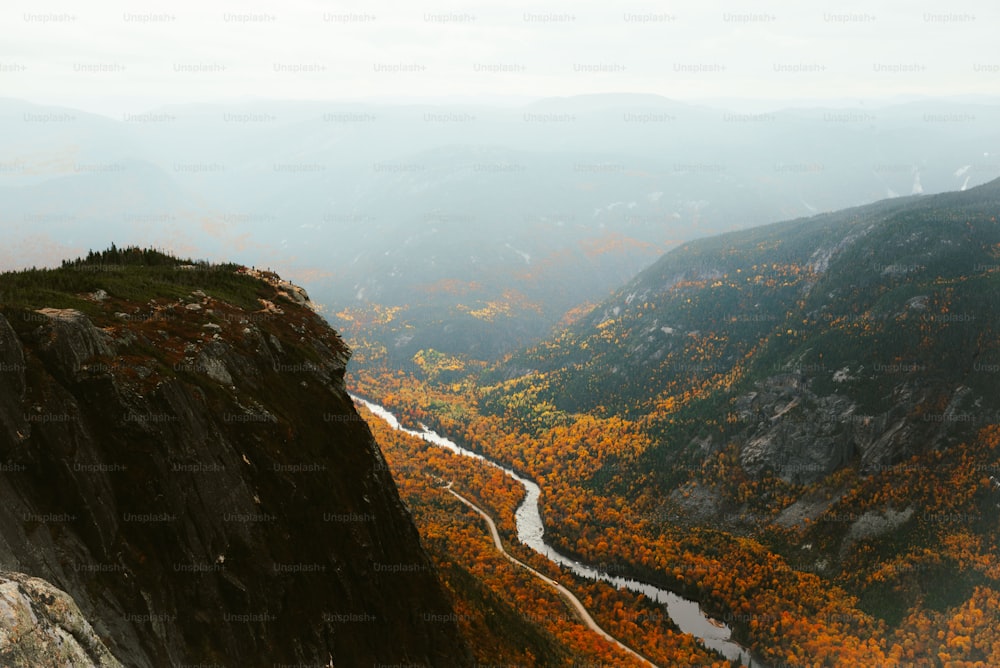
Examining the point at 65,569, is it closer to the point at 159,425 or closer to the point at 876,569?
the point at 159,425

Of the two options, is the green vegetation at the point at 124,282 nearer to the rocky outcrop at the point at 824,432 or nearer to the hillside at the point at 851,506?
the hillside at the point at 851,506

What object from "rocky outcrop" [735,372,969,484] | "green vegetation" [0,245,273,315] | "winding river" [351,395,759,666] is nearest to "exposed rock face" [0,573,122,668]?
"green vegetation" [0,245,273,315]

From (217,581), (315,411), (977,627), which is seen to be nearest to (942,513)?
(977,627)

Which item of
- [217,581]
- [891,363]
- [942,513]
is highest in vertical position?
[217,581]

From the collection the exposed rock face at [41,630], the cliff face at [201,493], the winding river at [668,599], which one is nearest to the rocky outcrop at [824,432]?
the winding river at [668,599]

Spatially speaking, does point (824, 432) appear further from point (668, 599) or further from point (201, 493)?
point (201, 493)

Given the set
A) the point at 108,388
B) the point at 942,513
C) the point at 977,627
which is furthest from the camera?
the point at 942,513

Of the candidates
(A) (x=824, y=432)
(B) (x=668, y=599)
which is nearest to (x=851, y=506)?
(A) (x=824, y=432)
